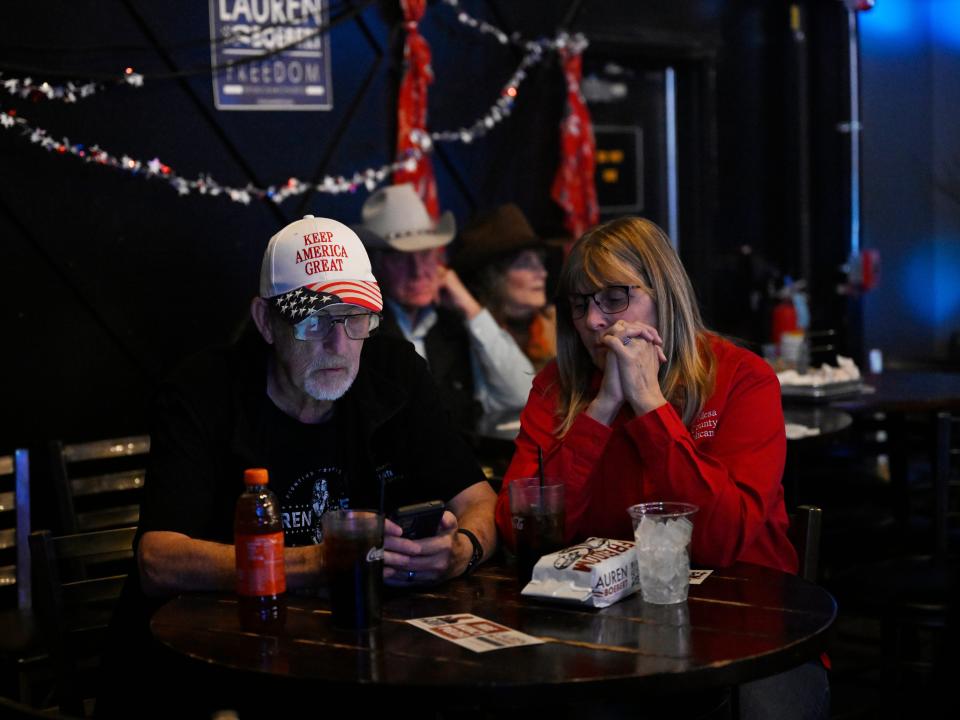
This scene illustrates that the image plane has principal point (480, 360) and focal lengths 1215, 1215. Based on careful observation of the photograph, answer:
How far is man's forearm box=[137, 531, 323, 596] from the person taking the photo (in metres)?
2.15

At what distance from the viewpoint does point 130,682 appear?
235 centimetres

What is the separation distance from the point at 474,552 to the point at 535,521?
22cm

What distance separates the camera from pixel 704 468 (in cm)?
233

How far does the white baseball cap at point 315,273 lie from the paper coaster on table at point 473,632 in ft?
2.42

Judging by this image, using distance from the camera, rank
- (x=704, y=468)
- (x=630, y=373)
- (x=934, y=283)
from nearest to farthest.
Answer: (x=704, y=468)
(x=630, y=373)
(x=934, y=283)

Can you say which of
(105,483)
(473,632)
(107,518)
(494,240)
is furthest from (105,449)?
(473,632)

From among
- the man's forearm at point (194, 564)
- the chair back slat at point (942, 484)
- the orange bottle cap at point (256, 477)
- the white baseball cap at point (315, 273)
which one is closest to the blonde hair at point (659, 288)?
the white baseball cap at point (315, 273)

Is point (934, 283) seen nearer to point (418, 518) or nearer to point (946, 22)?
point (946, 22)

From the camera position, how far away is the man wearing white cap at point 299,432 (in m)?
2.36

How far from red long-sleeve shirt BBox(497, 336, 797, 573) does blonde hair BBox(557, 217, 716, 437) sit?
0.04 meters

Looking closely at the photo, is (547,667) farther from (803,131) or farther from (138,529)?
(803,131)

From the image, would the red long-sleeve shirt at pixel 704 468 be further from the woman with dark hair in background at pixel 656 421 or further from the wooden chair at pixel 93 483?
Result: the wooden chair at pixel 93 483

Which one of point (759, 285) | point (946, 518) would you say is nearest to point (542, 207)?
point (759, 285)

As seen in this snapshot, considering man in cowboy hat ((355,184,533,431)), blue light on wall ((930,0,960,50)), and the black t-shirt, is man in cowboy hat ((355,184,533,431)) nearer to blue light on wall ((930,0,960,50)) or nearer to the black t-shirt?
the black t-shirt
